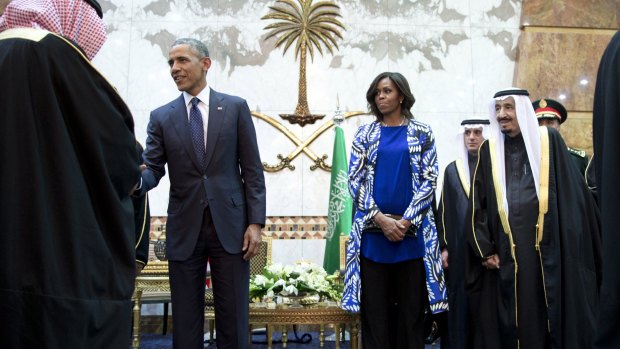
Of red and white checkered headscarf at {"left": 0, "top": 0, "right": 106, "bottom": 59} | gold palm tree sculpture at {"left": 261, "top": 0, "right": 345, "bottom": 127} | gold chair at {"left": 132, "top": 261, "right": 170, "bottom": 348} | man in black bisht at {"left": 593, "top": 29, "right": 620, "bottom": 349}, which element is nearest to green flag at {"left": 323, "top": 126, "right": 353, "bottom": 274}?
gold palm tree sculpture at {"left": 261, "top": 0, "right": 345, "bottom": 127}

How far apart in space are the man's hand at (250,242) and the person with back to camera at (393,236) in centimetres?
79

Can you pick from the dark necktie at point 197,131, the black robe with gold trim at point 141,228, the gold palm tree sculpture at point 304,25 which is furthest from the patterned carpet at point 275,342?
the dark necktie at point 197,131

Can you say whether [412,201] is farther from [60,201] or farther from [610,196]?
[60,201]

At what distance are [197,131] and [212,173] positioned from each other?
25 centimetres

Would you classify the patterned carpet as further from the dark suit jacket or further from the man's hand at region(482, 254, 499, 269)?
the dark suit jacket

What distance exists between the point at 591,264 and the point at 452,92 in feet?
13.6

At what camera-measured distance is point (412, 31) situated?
743cm

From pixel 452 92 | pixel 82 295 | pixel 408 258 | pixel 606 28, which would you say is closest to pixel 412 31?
pixel 452 92

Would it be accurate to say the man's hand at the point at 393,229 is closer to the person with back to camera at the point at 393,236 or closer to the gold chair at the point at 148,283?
the person with back to camera at the point at 393,236

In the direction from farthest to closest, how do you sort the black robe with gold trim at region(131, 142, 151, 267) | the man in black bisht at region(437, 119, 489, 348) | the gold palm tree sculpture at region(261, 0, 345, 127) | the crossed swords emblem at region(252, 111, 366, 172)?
the gold palm tree sculpture at region(261, 0, 345, 127) → the crossed swords emblem at region(252, 111, 366, 172) → the man in black bisht at region(437, 119, 489, 348) → the black robe with gold trim at region(131, 142, 151, 267)

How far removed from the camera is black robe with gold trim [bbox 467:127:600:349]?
11.1ft

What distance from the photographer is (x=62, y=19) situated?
1951 millimetres

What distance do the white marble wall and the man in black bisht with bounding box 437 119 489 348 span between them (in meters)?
2.16

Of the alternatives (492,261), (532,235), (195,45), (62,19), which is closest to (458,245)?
(492,261)
